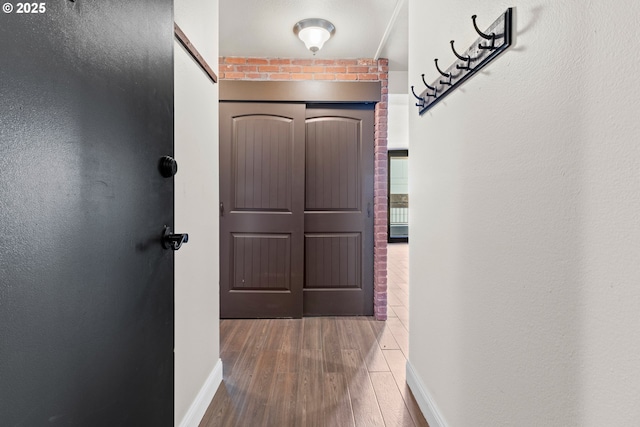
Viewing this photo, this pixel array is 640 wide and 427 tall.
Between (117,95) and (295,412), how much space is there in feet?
5.32

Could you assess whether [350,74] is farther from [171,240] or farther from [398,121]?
[398,121]

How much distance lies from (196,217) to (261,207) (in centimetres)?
149

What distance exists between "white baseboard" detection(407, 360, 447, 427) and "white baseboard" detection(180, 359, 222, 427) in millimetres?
1089

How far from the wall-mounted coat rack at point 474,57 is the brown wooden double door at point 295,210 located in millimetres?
1548

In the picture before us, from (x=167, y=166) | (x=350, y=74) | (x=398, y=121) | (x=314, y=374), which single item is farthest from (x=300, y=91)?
(x=398, y=121)

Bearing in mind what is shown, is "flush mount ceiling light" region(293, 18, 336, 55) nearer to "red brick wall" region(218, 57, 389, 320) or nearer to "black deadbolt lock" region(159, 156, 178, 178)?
"red brick wall" region(218, 57, 389, 320)

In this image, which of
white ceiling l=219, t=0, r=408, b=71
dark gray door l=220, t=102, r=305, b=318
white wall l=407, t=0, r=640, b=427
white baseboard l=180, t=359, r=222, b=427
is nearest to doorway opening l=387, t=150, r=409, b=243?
white ceiling l=219, t=0, r=408, b=71

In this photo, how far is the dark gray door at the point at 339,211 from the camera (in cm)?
306

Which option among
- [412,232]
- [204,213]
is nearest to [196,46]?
[204,213]

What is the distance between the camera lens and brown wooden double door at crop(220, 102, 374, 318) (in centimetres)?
301

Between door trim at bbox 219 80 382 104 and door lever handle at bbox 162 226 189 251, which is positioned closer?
door lever handle at bbox 162 226 189 251

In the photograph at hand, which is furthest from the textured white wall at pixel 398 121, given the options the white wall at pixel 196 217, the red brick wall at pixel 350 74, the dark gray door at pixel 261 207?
the white wall at pixel 196 217

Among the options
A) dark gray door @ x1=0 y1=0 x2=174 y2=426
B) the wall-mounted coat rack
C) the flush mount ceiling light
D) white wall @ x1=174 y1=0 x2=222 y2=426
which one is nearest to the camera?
dark gray door @ x1=0 y1=0 x2=174 y2=426

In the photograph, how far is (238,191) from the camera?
302cm
